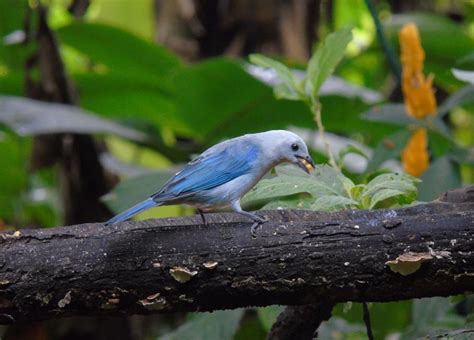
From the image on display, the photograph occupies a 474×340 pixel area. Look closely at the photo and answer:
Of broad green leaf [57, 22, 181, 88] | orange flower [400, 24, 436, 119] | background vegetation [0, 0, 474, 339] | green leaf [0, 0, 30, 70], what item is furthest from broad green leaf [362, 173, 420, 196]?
green leaf [0, 0, 30, 70]

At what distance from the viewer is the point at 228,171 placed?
195cm

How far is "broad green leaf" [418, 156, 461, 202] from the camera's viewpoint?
110 inches

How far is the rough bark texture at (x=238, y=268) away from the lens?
1.67 m

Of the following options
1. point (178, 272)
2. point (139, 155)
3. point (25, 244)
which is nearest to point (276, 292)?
point (178, 272)

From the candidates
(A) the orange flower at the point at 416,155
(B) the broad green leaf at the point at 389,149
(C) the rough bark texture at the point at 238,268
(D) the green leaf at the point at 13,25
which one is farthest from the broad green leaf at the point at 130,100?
(C) the rough bark texture at the point at 238,268

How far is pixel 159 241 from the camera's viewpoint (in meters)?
1.74

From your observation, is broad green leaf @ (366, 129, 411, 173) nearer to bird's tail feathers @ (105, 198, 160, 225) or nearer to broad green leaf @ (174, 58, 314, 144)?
broad green leaf @ (174, 58, 314, 144)

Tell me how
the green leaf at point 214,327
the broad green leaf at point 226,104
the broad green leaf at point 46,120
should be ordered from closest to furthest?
the green leaf at point 214,327, the broad green leaf at point 46,120, the broad green leaf at point 226,104

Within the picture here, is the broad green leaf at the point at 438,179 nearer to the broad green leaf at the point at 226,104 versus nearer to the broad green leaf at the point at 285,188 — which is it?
the broad green leaf at the point at 285,188

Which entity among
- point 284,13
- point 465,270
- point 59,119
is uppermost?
point 284,13

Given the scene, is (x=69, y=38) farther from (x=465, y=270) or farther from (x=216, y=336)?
(x=465, y=270)

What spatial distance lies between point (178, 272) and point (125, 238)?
150 millimetres

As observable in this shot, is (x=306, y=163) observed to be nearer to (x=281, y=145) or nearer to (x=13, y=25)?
(x=281, y=145)

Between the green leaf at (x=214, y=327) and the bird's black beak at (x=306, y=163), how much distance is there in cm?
57
